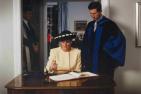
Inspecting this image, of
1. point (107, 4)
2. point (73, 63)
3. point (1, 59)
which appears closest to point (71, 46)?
point (73, 63)

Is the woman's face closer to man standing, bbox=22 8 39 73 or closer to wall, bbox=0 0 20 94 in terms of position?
wall, bbox=0 0 20 94

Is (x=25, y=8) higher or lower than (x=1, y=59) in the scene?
higher

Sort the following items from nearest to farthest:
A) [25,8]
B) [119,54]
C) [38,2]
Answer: [119,54] < [25,8] < [38,2]

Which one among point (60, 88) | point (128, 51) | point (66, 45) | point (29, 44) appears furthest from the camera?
point (29, 44)

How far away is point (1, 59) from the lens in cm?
372

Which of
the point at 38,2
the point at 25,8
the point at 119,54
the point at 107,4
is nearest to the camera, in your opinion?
the point at 119,54

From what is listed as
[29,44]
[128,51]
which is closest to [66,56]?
[128,51]

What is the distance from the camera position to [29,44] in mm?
4477

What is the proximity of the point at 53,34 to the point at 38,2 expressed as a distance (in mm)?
638

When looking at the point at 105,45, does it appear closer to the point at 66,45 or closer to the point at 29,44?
the point at 66,45

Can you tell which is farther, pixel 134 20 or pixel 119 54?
pixel 134 20

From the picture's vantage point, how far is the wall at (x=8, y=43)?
145 inches

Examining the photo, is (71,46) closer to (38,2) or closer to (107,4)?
(107,4)

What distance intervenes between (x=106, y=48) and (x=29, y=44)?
171 centimetres
